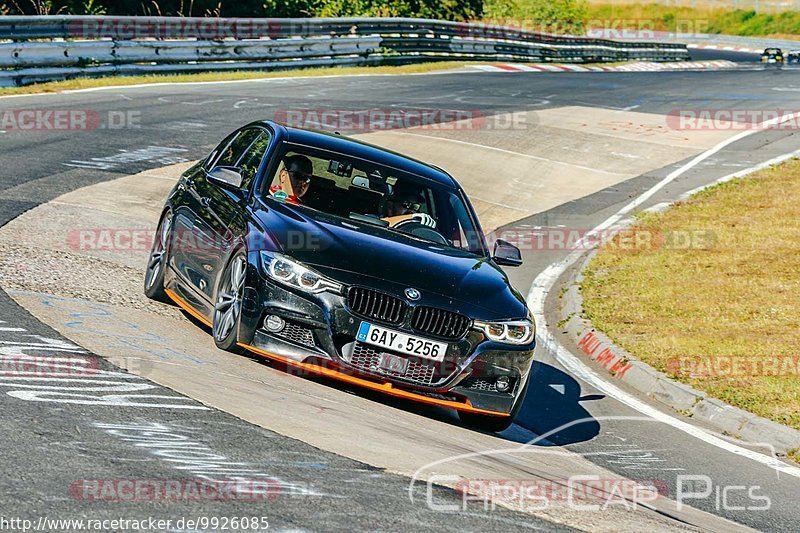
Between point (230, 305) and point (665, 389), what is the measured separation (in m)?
3.84

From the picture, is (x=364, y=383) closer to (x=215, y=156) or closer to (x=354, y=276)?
(x=354, y=276)

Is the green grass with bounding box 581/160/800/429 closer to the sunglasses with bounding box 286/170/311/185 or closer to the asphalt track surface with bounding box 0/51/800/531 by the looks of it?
the asphalt track surface with bounding box 0/51/800/531

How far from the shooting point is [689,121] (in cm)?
2808

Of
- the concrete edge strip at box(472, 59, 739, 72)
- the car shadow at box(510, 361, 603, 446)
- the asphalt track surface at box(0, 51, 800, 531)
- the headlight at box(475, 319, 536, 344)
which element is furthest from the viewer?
the concrete edge strip at box(472, 59, 739, 72)

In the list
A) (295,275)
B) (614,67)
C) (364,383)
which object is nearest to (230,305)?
(295,275)

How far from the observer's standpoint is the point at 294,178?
8625 millimetres

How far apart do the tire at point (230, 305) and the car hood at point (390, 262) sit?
32 cm

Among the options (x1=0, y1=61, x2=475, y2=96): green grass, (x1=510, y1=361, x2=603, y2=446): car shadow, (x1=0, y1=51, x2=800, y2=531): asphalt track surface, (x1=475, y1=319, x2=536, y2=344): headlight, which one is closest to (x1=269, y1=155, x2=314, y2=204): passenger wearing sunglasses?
(x1=475, y1=319, x2=536, y2=344): headlight

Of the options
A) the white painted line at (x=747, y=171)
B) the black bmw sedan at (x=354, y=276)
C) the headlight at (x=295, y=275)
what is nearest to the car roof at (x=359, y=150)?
the black bmw sedan at (x=354, y=276)

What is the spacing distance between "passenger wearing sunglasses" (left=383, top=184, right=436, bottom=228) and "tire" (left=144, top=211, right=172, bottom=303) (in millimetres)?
1819

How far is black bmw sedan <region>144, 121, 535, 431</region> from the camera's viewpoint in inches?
286

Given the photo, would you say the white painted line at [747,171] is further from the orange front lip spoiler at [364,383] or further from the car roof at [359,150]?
the orange front lip spoiler at [364,383]

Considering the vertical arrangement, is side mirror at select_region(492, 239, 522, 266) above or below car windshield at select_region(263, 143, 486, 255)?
below

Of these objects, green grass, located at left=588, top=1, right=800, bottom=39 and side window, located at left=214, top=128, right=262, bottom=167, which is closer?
side window, located at left=214, top=128, right=262, bottom=167
